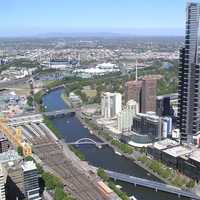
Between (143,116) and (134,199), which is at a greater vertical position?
(143,116)

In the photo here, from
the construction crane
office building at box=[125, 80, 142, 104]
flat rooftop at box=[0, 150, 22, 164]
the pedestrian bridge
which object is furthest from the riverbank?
flat rooftop at box=[0, 150, 22, 164]

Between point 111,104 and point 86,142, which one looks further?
point 111,104

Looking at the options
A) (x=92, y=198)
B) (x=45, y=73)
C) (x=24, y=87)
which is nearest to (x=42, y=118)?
(x=92, y=198)

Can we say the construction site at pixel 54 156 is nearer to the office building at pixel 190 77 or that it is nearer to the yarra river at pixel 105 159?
the yarra river at pixel 105 159

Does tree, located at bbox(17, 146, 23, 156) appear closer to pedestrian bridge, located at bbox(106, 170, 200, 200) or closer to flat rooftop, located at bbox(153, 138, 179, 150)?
pedestrian bridge, located at bbox(106, 170, 200, 200)

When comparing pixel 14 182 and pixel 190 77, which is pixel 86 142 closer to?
pixel 190 77

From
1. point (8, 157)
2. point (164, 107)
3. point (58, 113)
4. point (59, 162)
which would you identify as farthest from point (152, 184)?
point (58, 113)

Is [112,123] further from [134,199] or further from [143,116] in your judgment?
[134,199]
